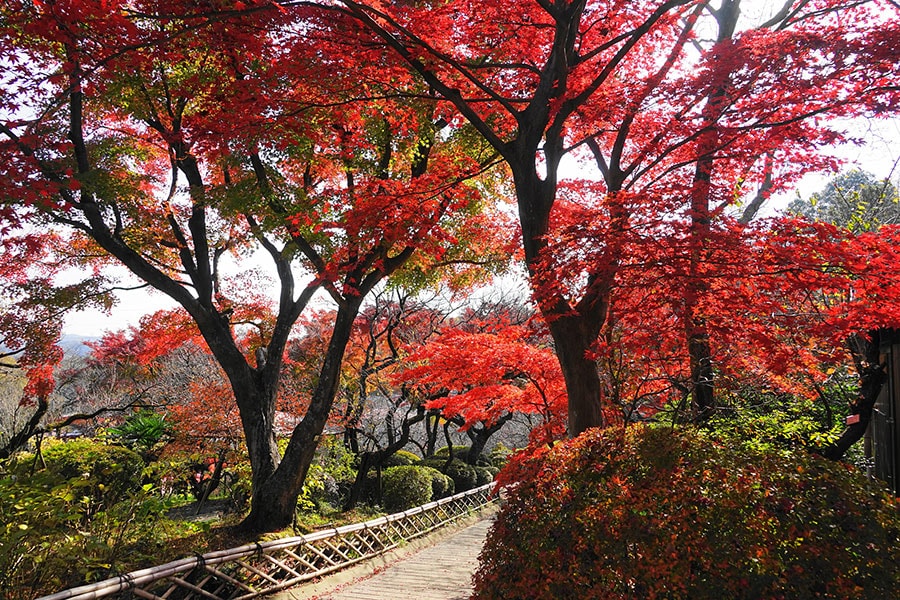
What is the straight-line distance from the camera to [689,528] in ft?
10.7

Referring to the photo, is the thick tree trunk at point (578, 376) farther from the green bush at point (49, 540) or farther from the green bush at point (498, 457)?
the green bush at point (498, 457)

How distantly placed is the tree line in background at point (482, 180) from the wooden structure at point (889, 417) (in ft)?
1.09

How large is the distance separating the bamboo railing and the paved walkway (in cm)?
21

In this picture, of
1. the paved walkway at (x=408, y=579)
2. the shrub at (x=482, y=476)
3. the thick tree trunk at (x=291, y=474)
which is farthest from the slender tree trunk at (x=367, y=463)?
the shrub at (x=482, y=476)

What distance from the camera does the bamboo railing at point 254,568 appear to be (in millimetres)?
5031

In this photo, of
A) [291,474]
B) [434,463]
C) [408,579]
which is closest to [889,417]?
[408,579]

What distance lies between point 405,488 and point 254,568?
6917 millimetres

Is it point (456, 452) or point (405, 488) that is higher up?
point (405, 488)

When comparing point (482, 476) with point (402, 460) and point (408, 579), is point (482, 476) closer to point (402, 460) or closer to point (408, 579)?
point (402, 460)

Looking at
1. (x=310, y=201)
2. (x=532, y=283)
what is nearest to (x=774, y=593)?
(x=532, y=283)

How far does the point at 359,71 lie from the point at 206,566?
19.8 ft

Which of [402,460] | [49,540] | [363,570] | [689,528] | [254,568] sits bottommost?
[363,570]

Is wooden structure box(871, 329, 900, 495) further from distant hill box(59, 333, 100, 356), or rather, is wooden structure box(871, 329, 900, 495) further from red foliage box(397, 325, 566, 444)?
distant hill box(59, 333, 100, 356)

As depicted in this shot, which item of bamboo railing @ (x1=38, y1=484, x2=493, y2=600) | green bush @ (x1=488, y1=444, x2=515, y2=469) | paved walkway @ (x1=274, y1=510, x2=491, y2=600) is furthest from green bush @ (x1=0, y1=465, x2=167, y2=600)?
green bush @ (x1=488, y1=444, x2=515, y2=469)
